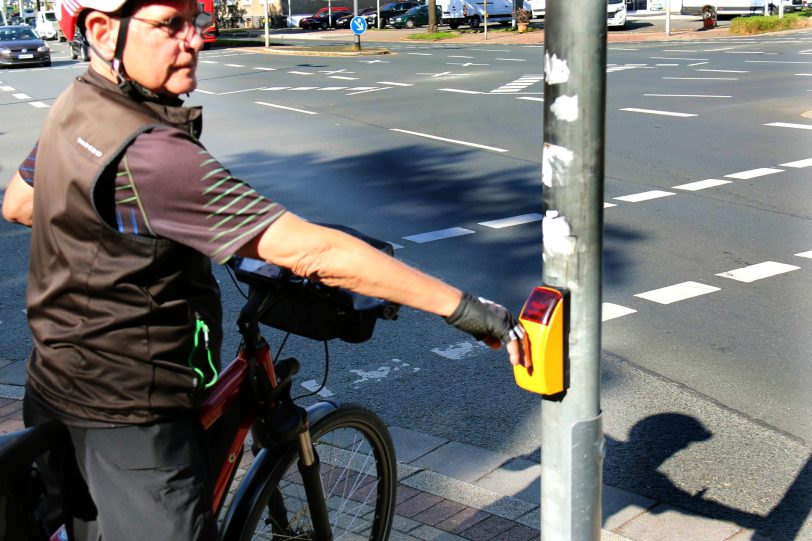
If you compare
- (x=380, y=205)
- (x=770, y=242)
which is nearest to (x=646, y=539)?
(x=770, y=242)

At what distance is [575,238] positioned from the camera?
2146 millimetres

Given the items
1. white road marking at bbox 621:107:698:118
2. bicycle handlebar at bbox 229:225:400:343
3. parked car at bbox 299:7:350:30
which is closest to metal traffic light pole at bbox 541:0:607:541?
bicycle handlebar at bbox 229:225:400:343

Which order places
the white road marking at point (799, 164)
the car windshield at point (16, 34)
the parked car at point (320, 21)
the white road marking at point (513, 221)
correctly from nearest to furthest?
the white road marking at point (513, 221), the white road marking at point (799, 164), the car windshield at point (16, 34), the parked car at point (320, 21)

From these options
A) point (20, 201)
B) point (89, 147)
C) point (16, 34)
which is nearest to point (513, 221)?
point (20, 201)

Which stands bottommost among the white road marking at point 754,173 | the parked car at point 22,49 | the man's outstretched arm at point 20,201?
the white road marking at point 754,173

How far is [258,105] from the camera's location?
18.9 metres

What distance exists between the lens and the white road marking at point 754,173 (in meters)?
10.5

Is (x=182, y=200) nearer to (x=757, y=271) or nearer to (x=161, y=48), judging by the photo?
(x=161, y=48)

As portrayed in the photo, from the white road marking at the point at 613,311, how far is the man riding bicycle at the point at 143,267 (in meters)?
4.29

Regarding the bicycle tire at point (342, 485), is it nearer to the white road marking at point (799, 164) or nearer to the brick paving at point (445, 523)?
the brick paving at point (445, 523)

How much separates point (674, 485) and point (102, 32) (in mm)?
2989

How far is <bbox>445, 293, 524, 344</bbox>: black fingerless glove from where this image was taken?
6.76ft

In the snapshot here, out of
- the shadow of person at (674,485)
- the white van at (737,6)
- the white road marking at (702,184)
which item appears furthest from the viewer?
the white van at (737,6)

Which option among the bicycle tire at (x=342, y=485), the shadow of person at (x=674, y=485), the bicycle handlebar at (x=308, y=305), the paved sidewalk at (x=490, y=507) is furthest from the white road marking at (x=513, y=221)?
the bicycle handlebar at (x=308, y=305)
